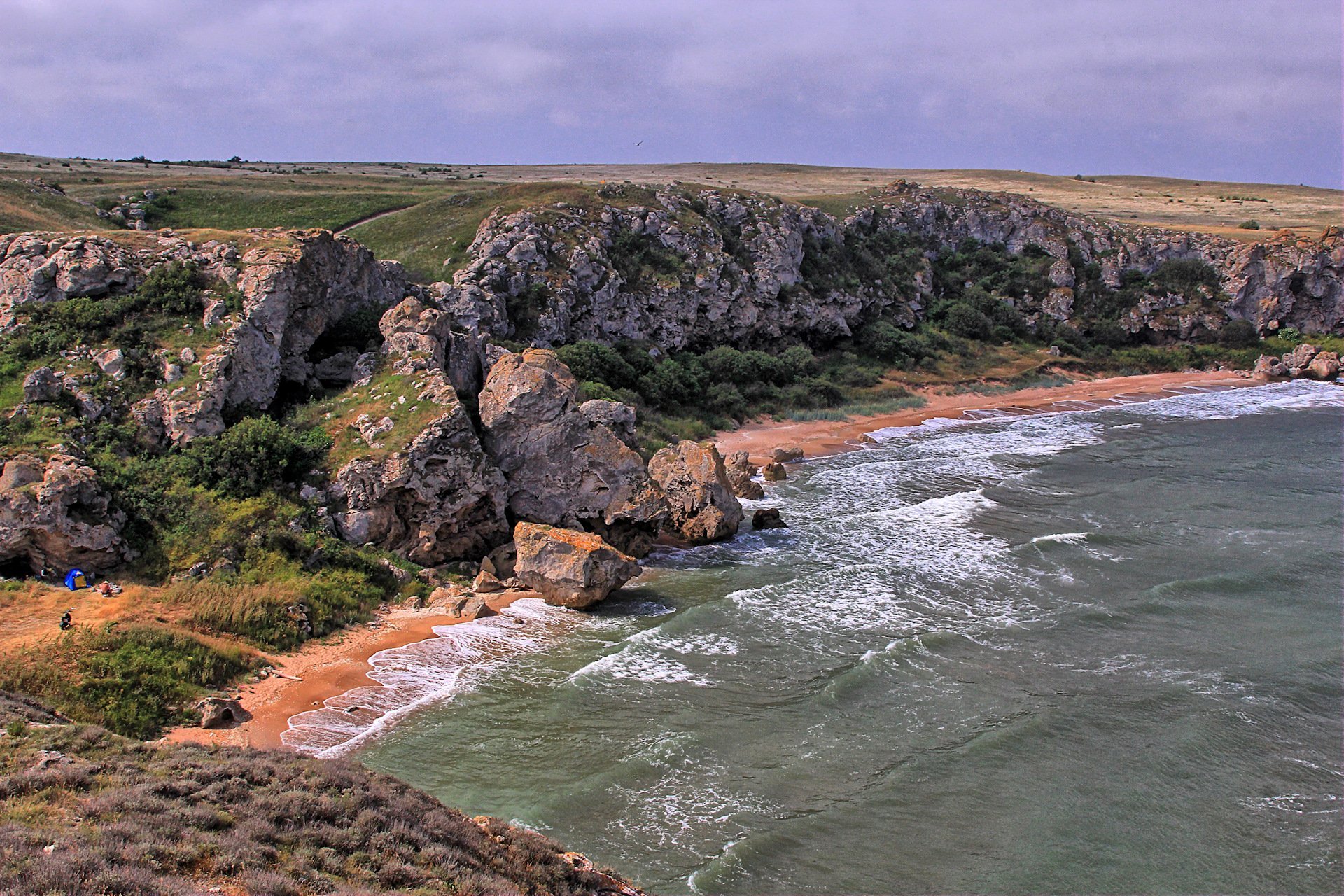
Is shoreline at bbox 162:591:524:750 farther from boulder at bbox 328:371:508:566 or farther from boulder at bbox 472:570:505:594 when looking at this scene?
boulder at bbox 328:371:508:566

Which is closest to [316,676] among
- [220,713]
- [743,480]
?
[220,713]

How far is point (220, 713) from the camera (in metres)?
15.4

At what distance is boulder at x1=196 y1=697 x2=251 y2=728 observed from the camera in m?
15.3

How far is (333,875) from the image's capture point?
334 inches

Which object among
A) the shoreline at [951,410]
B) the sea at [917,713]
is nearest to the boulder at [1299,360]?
the shoreline at [951,410]

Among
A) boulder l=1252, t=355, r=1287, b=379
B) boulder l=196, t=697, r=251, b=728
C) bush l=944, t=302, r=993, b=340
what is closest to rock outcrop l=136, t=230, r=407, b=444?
boulder l=196, t=697, r=251, b=728

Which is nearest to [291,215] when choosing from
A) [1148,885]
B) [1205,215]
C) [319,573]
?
[319,573]

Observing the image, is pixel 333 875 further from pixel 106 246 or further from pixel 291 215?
pixel 291 215

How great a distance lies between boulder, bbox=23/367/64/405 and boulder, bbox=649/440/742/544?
54.1 feet

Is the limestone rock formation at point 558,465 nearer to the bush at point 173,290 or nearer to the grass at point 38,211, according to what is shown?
the bush at point 173,290

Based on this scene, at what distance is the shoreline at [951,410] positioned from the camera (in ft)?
135

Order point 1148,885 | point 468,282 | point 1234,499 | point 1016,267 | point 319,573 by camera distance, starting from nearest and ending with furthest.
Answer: point 1148,885 < point 319,573 < point 1234,499 < point 468,282 < point 1016,267

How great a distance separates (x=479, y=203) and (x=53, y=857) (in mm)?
53237

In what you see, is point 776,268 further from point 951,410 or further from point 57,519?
point 57,519
